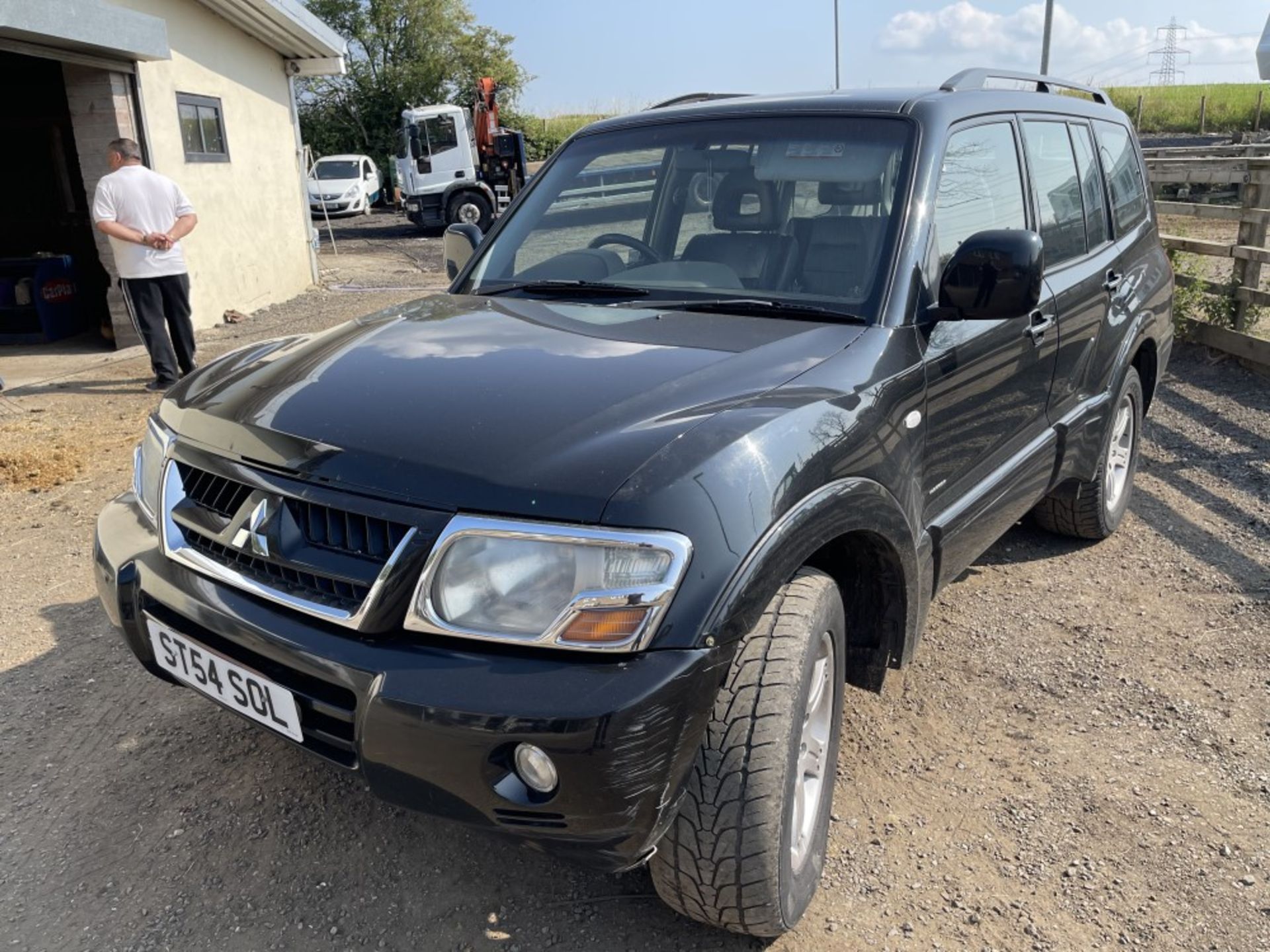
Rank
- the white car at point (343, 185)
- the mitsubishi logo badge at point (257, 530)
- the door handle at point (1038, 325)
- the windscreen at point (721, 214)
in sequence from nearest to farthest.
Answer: the mitsubishi logo badge at point (257, 530) < the windscreen at point (721, 214) < the door handle at point (1038, 325) < the white car at point (343, 185)

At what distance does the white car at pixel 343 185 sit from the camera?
2841 cm

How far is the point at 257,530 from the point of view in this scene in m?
2.09

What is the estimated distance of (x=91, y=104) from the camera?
888 centimetres

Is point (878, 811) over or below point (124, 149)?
below

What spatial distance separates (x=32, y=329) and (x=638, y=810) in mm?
10675

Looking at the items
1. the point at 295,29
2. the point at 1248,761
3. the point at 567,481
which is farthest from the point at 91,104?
the point at 1248,761

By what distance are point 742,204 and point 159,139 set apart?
28.8 feet

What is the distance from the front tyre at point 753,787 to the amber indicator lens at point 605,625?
250mm

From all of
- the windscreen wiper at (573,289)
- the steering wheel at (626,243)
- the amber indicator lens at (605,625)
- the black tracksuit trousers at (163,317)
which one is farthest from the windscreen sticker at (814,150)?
the black tracksuit trousers at (163,317)

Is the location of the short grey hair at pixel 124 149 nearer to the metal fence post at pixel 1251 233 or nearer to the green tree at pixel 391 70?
the metal fence post at pixel 1251 233

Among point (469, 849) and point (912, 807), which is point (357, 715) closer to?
point (469, 849)

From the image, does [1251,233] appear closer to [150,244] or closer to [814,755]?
[814,755]

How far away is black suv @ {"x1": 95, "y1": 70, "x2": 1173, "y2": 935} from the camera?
180 centimetres

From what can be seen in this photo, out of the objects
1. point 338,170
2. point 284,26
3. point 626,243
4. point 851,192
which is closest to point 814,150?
point 851,192
